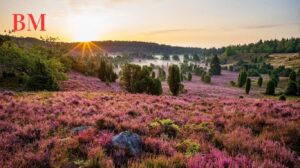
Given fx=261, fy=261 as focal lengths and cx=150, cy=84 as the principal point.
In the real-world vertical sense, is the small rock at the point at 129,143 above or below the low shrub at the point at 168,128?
above

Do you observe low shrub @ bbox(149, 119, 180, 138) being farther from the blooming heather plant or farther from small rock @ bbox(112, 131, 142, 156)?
small rock @ bbox(112, 131, 142, 156)

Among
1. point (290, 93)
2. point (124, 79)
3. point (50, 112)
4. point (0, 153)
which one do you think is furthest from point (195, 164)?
point (290, 93)

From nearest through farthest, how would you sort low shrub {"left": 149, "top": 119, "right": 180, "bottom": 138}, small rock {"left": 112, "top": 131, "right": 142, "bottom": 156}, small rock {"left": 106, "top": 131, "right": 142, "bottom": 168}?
small rock {"left": 106, "top": 131, "right": 142, "bottom": 168}
small rock {"left": 112, "top": 131, "right": 142, "bottom": 156}
low shrub {"left": 149, "top": 119, "right": 180, "bottom": 138}

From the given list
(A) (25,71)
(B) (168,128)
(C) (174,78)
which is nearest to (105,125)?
(B) (168,128)

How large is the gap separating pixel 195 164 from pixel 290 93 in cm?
7421

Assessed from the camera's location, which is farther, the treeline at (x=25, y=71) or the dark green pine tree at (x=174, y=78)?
the dark green pine tree at (x=174, y=78)

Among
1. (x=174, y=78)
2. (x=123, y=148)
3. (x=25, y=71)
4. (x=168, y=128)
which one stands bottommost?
(x=174, y=78)

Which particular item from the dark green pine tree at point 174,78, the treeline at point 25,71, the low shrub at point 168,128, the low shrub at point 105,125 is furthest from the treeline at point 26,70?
the low shrub at point 168,128

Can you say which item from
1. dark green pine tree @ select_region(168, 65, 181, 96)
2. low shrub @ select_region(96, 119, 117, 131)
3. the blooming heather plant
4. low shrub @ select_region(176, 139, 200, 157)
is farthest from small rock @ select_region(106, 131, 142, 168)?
dark green pine tree @ select_region(168, 65, 181, 96)

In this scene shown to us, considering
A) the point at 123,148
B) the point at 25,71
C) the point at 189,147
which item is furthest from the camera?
the point at 25,71

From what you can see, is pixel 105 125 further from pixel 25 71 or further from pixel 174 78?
pixel 174 78

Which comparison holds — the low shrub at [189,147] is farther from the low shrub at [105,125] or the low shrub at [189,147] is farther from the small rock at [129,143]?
the low shrub at [105,125]

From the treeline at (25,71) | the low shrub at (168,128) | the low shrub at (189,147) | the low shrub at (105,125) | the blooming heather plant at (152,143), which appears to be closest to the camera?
the blooming heather plant at (152,143)

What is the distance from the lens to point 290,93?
70.4 meters
